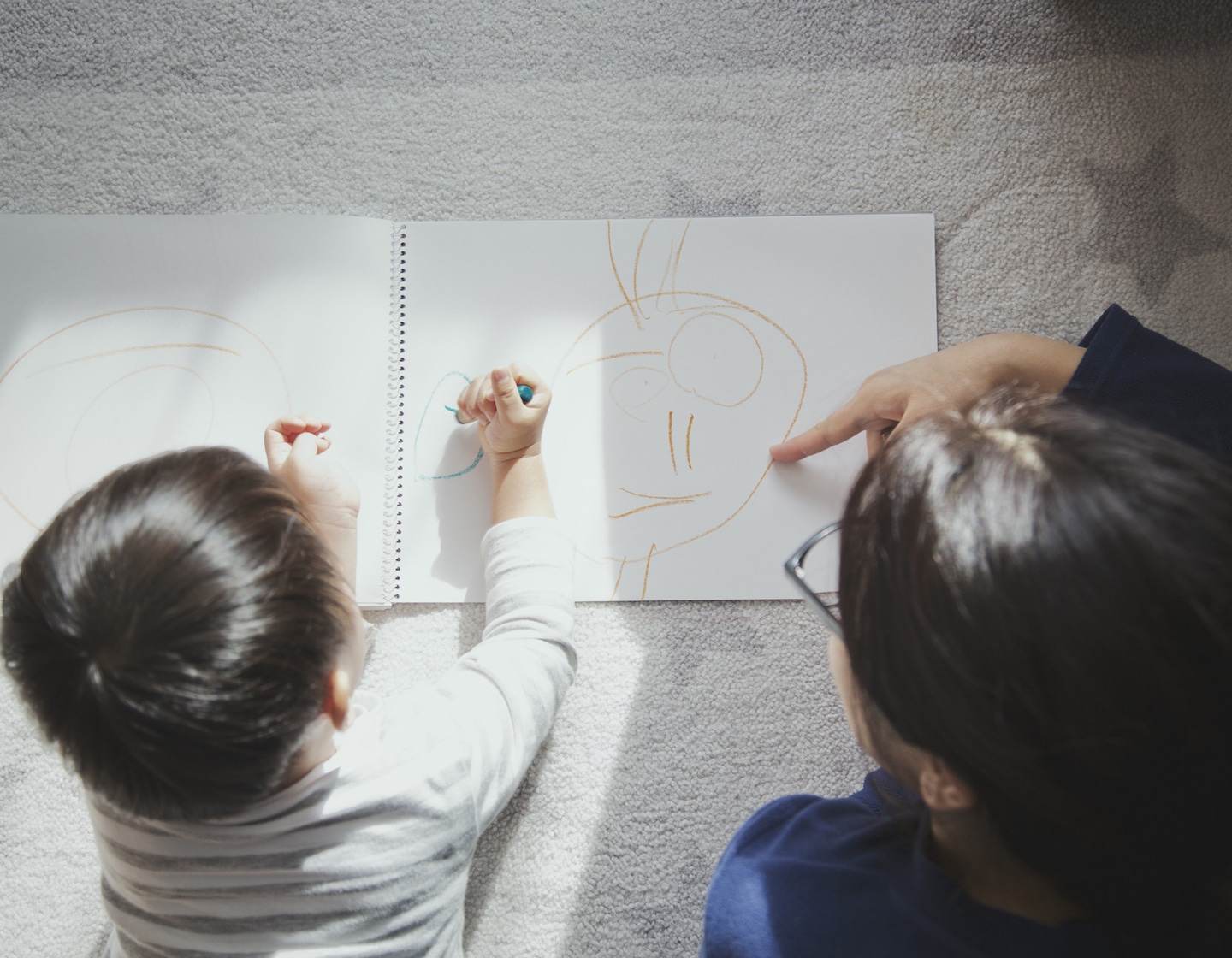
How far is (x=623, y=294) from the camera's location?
0.55 meters

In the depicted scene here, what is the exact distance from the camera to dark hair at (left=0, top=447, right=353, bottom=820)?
0.31 metres

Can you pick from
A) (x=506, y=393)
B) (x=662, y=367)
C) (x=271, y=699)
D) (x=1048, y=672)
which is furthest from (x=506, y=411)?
(x=1048, y=672)

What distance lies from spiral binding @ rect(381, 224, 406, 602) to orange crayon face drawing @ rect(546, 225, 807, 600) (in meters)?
0.10

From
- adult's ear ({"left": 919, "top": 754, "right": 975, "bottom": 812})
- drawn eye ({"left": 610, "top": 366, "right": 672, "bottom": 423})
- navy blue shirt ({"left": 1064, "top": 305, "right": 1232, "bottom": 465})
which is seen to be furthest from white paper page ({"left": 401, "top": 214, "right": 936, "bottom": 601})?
adult's ear ({"left": 919, "top": 754, "right": 975, "bottom": 812})

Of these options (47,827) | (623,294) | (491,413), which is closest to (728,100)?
(623,294)

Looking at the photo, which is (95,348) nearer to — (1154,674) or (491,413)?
(491,413)

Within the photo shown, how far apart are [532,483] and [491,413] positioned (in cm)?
5

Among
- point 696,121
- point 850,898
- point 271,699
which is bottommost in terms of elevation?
point 850,898

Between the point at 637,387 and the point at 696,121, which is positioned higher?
the point at 696,121

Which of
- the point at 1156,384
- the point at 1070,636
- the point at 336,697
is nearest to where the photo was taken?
the point at 1070,636

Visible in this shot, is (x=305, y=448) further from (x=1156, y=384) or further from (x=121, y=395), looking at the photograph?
(x=1156, y=384)

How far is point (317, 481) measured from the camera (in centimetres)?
50

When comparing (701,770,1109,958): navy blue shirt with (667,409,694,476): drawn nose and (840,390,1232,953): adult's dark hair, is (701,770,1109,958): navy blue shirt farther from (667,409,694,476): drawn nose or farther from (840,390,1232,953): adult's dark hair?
(667,409,694,476): drawn nose

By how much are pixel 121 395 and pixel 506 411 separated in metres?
0.27
